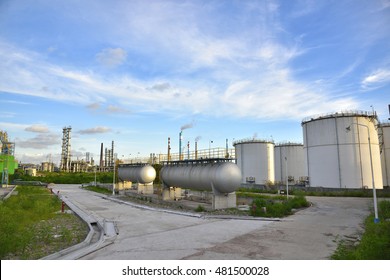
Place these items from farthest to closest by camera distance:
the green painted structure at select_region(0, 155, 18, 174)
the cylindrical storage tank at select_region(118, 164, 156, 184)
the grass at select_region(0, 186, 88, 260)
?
the green painted structure at select_region(0, 155, 18, 174) → the cylindrical storage tank at select_region(118, 164, 156, 184) → the grass at select_region(0, 186, 88, 260)

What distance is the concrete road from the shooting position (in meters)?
8.34

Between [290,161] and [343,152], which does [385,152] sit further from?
[290,161]

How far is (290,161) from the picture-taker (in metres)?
49.8

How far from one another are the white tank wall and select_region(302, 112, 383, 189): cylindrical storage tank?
3.53m

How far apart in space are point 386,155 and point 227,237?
35902mm

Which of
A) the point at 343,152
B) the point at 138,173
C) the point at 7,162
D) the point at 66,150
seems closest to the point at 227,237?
the point at 138,173

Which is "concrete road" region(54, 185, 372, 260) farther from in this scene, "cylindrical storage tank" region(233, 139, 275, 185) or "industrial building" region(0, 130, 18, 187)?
"industrial building" region(0, 130, 18, 187)

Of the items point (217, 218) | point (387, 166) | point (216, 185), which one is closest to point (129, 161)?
point (216, 185)

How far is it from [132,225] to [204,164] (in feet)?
29.4

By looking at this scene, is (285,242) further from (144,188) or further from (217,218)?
(144,188)

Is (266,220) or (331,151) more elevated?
(331,151)

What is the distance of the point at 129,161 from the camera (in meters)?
39.6

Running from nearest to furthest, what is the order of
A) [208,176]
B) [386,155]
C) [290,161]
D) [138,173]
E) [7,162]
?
[208,176], [138,173], [386,155], [7,162], [290,161]

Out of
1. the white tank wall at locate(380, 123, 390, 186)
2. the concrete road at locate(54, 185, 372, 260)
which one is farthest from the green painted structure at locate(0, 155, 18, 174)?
the white tank wall at locate(380, 123, 390, 186)
